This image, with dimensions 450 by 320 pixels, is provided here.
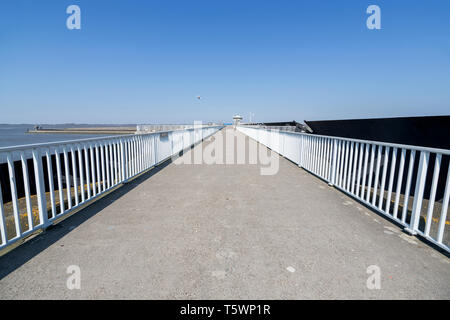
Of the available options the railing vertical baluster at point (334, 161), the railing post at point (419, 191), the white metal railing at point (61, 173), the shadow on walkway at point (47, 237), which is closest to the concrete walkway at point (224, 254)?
the shadow on walkway at point (47, 237)

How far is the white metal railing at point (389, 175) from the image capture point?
10.3 feet

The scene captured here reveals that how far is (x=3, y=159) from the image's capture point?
118 inches

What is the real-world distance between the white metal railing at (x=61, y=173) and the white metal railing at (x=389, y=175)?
5049 millimetres

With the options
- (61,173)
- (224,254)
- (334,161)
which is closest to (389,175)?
(334,161)

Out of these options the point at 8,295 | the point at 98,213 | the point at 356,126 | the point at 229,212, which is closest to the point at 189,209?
the point at 229,212

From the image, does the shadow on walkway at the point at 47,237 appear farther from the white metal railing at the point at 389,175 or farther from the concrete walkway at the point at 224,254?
the white metal railing at the point at 389,175

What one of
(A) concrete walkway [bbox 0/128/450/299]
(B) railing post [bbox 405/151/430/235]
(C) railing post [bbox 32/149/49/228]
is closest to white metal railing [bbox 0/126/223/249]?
(C) railing post [bbox 32/149/49/228]

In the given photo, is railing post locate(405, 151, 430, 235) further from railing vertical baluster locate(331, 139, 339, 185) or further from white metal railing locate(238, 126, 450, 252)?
railing vertical baluster locate(331, 139, 339, 185)

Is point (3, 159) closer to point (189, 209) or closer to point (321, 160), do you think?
point (189, 209)

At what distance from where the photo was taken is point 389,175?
6414mm

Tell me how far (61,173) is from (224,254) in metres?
5.28

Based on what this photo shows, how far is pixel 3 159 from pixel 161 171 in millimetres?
4851

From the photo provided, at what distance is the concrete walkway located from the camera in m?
2.18
